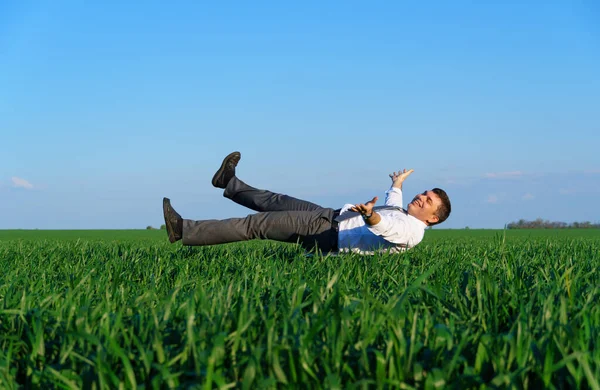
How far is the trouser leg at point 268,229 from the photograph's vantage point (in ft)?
21.5

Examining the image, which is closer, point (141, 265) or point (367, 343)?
point (367, 343)

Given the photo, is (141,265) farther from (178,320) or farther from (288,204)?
(178,320)

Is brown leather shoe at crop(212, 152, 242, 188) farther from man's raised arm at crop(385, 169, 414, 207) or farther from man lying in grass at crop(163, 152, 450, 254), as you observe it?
man's raised arm at crop(385, 169, 414, 207)

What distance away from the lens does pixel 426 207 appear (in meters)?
6.91

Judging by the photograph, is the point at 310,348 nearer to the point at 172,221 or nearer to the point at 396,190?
the point at 172,221

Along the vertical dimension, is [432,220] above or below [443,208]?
below

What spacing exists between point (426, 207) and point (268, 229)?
1.81 m

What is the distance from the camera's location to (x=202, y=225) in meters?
6.54

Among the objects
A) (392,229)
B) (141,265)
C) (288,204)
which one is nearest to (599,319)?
(392,229)

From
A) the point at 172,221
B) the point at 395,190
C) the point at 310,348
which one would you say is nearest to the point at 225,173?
the point at 172,221

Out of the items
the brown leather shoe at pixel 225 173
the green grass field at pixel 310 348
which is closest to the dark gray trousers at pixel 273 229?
the brown leather shoe at pixel 225 173

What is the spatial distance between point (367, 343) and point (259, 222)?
456 cm

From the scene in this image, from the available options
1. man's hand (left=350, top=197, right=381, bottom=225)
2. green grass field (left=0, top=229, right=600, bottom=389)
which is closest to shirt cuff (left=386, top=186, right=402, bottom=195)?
man's hand (left=350, top=197, right=381, bottom=225)

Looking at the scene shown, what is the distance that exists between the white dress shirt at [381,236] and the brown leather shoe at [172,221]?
1.72 m
